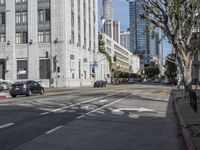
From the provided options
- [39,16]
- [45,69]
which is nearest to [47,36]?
[39,16]

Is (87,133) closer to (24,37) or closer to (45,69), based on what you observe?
(45,69)

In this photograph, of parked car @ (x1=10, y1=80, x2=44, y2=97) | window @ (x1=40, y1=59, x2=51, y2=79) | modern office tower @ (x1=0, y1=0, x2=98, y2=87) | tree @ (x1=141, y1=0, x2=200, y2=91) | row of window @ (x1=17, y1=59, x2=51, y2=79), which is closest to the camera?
tree @ (x1=141, y1=0, x2=200, y2=91)

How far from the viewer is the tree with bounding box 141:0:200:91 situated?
26.0 metres

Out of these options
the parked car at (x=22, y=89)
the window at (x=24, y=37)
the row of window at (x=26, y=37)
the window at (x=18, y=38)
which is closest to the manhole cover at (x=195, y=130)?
the parked car at (x=22, y=89)

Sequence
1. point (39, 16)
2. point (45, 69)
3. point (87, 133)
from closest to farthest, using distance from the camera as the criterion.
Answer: point (87, 133), point (45, 69), point (39, 16)

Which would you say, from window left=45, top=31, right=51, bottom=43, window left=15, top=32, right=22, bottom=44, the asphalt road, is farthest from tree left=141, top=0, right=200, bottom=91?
window left=15, top=32, right=22, bottom=44

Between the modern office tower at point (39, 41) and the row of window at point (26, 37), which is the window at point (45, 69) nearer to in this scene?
the modern office tower at point (39, 41)

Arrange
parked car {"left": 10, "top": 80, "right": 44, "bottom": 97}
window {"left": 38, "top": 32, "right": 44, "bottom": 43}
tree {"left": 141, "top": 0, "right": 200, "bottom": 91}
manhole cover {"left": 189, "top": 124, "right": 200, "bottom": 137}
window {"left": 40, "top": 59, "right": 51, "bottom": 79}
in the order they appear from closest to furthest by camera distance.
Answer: manhole cover {"left": 189, "top": 124, "right": 200, "bottom": 137}
tree {"left": 141, "top": 0, "right": 200, "bottom": 91}
parked car {"left": 10, "top": 80, "right": 44, "bottom": 97}
window {"left": 40, "top": 59, "right": 51, "bottom": 79}
window {"left": 38, "top": 32, "right": 44, "bottom": 43}

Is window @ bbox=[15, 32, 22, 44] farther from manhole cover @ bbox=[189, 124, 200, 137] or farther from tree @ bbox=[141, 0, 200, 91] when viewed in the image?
manhole cover @ bbox=[189, 124, 200, 137]

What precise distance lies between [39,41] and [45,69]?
6.02 metres

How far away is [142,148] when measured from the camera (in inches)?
407

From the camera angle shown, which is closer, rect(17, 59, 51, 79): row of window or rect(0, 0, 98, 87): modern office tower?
rect(0, 0, 98, 87): modern office tower

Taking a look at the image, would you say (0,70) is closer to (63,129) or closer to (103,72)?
(103,72)

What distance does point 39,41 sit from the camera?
85062 millimetres
